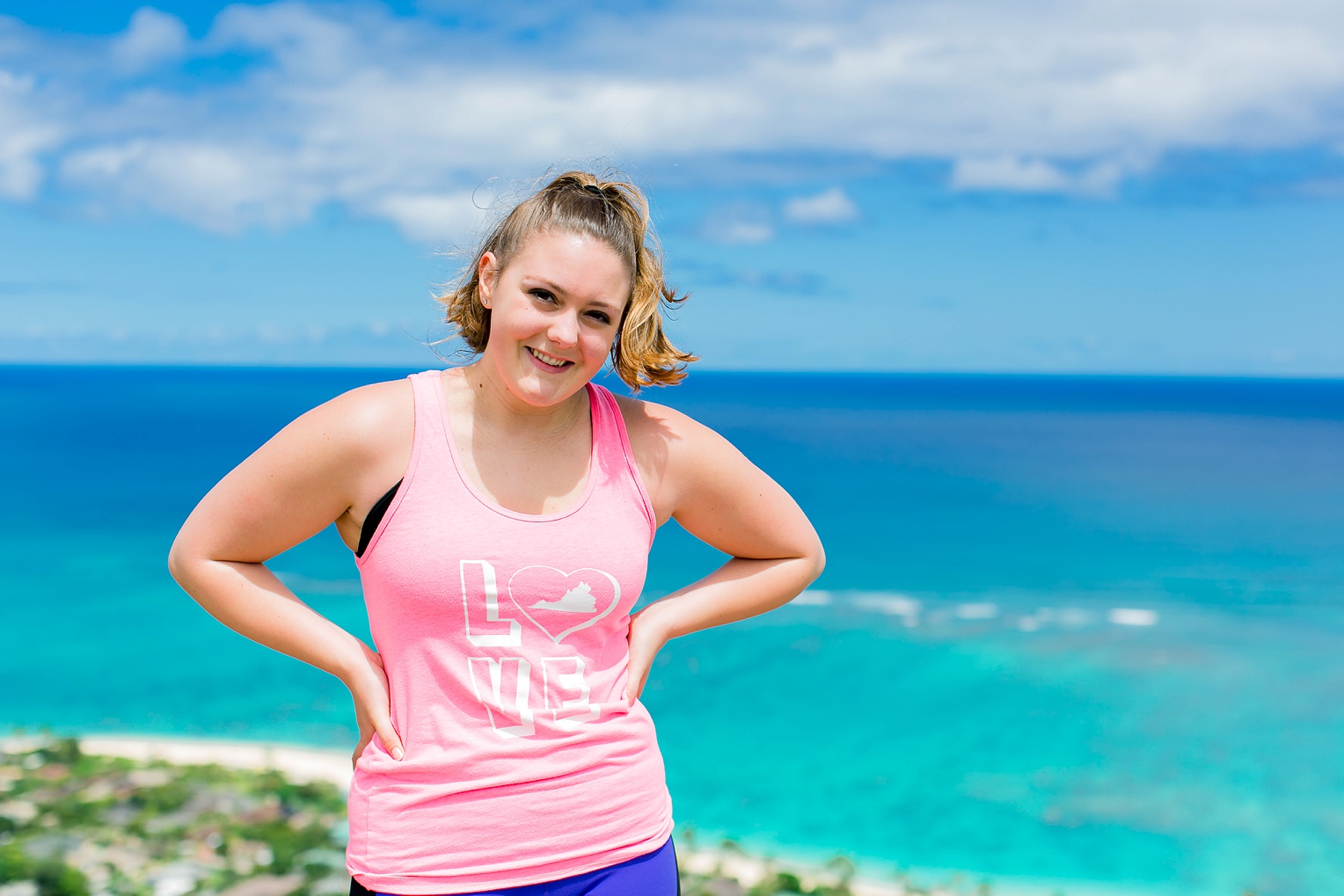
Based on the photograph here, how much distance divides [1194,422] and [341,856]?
110 m

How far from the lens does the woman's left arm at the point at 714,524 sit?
8.64 feet

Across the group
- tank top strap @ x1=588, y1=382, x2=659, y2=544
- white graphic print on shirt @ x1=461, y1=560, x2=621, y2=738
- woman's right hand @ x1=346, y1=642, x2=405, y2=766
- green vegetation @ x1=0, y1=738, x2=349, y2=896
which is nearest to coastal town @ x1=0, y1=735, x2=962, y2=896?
green vegetation @ x1=0, y1=738, x2=349, y2=896

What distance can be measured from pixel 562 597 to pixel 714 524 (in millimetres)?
572

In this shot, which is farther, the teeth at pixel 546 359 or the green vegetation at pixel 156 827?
the green vegetation at pixel 156 827

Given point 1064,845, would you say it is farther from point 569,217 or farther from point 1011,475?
point 1011,475

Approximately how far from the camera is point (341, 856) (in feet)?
29.9

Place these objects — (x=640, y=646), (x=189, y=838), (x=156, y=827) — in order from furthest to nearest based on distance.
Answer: (x=156, y=827) < (x=189, y=838) < (x=640, y=646)

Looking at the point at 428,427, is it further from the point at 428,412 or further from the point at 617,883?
the point at 617,883

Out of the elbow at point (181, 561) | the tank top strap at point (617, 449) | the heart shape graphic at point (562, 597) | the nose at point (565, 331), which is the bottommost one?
the heart shape graphic at point (562, 597)

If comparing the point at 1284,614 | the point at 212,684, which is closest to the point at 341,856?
the point at 212,684

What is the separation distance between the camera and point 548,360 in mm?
2443

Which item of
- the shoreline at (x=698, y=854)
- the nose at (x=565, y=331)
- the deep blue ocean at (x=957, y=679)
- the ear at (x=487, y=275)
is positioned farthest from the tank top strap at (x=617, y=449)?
the deep blue ocean at (x=957, y=679)

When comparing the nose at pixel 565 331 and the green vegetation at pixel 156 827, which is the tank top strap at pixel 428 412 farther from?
the green vegetation at pixel 156 827

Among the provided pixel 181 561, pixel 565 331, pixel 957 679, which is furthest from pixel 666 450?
pixel 957 679
